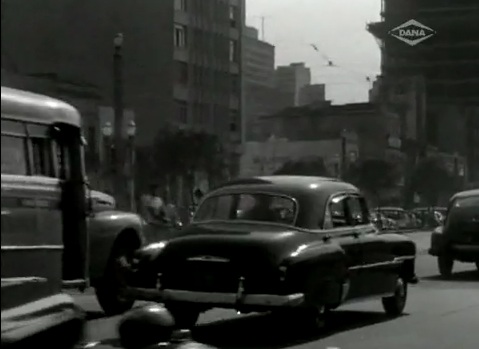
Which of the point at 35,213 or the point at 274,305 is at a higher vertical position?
the point at 35,213

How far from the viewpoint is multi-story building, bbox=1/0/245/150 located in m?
57.9

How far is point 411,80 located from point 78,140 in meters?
119

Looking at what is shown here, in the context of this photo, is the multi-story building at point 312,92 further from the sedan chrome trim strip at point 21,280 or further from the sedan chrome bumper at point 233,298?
the sedan chrome trim strip at point 21,280

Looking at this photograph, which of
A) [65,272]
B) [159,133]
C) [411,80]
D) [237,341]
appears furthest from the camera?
[411,80]

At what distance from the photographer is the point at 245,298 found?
11445mm

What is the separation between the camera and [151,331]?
5789 millimetres

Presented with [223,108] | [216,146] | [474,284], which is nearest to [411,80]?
[223,108]

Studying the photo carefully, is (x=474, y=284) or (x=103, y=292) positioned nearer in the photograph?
(x=103, y=292)

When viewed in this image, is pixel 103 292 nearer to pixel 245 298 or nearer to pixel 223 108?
pixel 245 298

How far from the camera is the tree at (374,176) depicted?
82.9 m

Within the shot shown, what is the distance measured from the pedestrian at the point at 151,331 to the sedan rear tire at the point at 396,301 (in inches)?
363

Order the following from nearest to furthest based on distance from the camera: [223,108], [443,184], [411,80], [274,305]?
1. [274,305]
2. [223,108]
3. [443,184]
4. [411,80]

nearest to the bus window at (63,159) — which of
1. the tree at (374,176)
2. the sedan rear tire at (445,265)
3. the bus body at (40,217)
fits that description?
the bus body at (40,217)

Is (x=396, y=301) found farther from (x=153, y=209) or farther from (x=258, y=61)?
(x=258, y=61)
